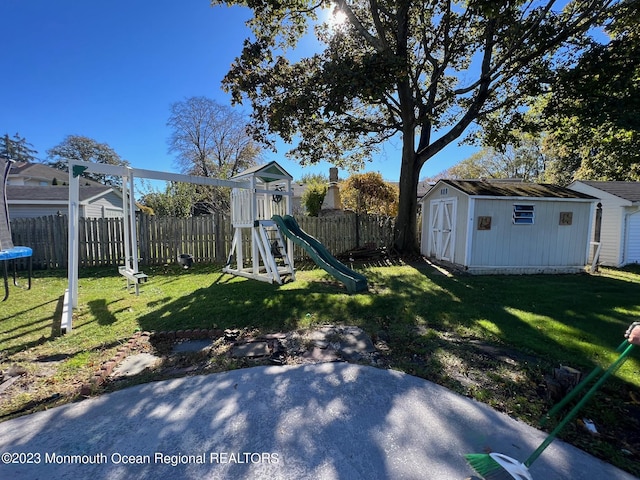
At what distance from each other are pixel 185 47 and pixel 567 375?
12.5 m

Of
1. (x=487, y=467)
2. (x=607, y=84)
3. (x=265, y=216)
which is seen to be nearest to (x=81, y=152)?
(x=265, y=216)

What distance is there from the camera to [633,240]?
415 inches

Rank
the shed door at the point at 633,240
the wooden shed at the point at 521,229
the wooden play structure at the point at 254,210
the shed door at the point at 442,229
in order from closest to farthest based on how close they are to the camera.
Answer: the wooden play structure at the point at 254,210 → the wooden shed at the point at 521,229 → the shed door at the point at 442,229 → the shed door at the point at 633,240

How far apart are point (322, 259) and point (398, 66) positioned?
16.3 ft

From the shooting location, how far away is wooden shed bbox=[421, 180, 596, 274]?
336 inches

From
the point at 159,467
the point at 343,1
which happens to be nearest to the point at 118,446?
the point at 159,467

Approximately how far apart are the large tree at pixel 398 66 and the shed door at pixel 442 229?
68cm

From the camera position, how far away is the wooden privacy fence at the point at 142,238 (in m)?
9.03

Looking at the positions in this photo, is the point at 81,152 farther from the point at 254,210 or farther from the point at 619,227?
the point at 619,227

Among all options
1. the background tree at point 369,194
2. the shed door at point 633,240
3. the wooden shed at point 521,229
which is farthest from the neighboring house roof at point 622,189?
the background tree at point 369,194

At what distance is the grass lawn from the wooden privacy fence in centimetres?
165

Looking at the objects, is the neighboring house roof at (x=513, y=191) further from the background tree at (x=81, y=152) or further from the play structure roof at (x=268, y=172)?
the background tree at (x=81, y=152)

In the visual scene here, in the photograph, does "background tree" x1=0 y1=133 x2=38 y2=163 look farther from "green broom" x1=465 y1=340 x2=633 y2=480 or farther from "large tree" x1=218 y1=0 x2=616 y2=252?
"green broom" x1=465 y1=340 x2=633 y2=480

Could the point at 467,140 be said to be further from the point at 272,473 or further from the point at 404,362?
the point at 272,473
